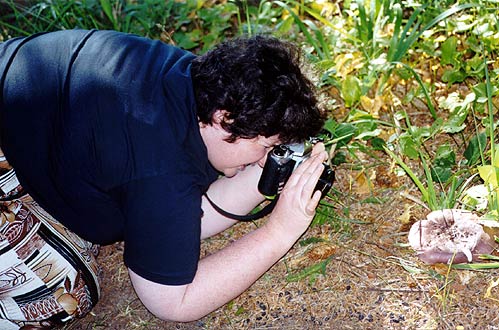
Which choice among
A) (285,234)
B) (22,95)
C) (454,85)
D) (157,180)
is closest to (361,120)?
(454,85)

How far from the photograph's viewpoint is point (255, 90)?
1754 millimetres

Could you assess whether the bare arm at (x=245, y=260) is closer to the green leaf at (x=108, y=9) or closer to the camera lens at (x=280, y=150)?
the camera lens at (x=280, y=150)

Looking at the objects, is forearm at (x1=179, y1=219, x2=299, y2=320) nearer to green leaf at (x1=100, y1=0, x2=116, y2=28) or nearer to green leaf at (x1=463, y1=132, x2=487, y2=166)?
green leaf at (x1=463, y1=132, x2=487, y2=166)

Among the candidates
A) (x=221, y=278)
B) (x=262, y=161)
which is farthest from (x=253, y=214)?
(x=221, y=278)

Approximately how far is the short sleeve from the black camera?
25cm

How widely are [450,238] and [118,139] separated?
3.21 feet

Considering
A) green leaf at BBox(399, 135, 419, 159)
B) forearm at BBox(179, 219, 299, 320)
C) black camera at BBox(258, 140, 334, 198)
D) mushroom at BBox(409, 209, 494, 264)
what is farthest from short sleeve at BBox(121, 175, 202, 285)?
green leaf at BBox(399, 135, 419, 159)

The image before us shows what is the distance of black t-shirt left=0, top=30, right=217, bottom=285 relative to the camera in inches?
67.9

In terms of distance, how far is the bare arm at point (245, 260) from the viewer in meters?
1.88

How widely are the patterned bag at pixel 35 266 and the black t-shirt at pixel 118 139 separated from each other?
12 centimetres

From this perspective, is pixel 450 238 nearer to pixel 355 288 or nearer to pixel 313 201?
pixel 355 288

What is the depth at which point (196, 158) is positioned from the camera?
182 cm

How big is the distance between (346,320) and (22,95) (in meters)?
1.06

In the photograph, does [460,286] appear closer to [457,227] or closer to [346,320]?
[457,227]
